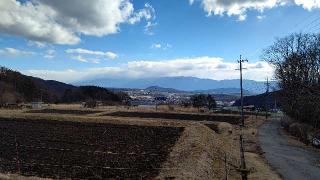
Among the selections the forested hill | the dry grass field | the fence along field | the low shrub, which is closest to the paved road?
the dry grass field

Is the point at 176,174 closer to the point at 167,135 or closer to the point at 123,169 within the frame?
the point at 123,169

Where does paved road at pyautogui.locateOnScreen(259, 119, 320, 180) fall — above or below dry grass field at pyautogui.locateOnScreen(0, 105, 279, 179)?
below

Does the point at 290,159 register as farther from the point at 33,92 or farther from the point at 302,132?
the point at 33,92

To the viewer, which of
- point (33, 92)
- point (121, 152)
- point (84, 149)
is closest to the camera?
point (121, 152)

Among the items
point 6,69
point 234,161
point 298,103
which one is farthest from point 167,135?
point 6,69

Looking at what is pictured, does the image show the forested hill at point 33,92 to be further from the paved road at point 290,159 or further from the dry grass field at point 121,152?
the paved road at point 290,159

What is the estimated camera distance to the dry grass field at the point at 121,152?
2291cm

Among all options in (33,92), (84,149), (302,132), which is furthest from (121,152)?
(33,92)

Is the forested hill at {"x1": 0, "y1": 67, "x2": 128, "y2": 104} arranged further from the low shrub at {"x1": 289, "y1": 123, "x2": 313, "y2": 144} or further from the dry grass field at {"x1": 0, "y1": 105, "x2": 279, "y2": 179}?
the low shrub at {"x1": 289, "y1": 123, "x2": 313, "y2": 144}

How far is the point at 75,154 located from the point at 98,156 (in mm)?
1807

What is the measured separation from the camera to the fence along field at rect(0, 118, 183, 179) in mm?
22831

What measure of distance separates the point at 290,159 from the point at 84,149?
16719 millimetres

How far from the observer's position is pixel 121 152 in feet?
98.6

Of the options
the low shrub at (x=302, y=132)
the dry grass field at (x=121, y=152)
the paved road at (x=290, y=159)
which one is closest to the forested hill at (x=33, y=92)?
the dry grass field at (x=121, y=152)
